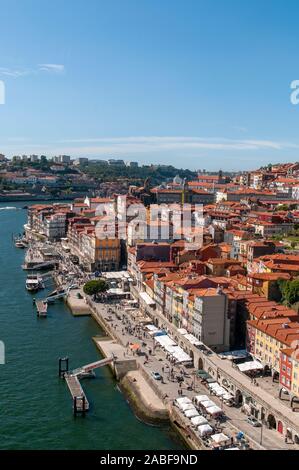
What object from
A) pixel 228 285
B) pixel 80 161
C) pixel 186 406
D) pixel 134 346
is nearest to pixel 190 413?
pixel 186 406

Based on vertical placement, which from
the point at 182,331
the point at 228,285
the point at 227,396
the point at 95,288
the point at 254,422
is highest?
the point at 228,285

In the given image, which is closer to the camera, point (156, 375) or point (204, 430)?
point (204, 430)

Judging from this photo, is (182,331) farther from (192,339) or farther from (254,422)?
(254,422)

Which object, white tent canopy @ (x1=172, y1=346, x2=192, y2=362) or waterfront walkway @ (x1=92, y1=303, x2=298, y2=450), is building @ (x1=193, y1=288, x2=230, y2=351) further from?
waterfront walkway @ (x1=92, y1=303, x2=298, y2=450)

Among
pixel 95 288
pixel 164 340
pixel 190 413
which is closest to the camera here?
pixel 190 413

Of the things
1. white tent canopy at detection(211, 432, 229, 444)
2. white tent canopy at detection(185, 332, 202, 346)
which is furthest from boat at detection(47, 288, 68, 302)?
white tent canopy at detection(211, 432, 229, 444)

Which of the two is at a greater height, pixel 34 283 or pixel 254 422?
pixel 34 283
